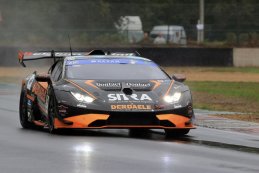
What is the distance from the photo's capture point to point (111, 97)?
13766mm

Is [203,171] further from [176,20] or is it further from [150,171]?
[176,20]

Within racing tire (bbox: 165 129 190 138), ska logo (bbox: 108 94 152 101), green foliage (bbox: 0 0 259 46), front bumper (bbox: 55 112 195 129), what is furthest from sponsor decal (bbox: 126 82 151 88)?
green foliage (bbox: 0 0 259 46)

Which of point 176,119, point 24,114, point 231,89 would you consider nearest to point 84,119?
point 176,119

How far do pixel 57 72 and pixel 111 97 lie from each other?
1.77 meters

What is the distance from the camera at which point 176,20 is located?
56500mm

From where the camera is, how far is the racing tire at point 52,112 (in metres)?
13.9

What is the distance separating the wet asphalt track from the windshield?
858 millimetres

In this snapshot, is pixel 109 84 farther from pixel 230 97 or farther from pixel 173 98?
pixel 230 97

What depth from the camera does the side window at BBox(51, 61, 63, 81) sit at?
1492 centimetres

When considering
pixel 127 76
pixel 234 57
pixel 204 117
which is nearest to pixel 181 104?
pixel 127 76

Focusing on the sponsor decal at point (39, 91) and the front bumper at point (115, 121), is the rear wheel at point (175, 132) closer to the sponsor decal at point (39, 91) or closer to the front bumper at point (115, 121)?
the front bumper at point (115, 121)

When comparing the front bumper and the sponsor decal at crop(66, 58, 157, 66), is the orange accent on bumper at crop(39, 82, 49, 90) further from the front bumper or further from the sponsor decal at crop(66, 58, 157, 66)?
the front bumper

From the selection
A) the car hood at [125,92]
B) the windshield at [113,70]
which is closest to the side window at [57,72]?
the windshield at [113,70]

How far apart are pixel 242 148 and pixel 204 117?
5638 mm
